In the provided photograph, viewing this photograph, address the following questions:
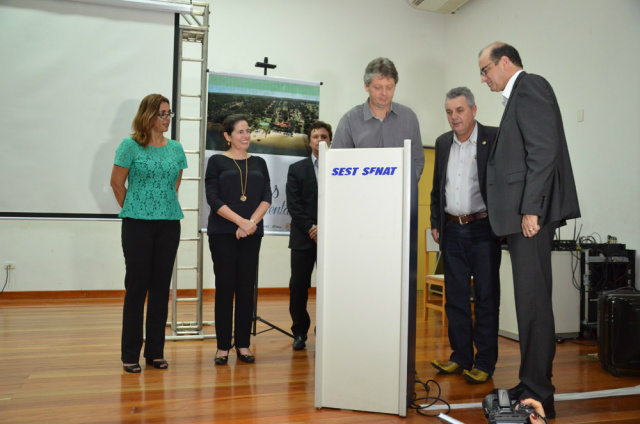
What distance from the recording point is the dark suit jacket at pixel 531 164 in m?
2.31

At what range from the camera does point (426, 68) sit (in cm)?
745

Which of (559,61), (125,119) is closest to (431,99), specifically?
(559,61)

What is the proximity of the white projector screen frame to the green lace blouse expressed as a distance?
877mm

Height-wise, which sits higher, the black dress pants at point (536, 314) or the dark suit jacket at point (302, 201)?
the dark suit jacket at point (302, 201)

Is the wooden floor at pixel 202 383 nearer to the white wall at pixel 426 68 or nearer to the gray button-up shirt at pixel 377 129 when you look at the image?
the gray button-up shirt at pixel 377 129

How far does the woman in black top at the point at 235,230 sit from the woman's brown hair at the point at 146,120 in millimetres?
436

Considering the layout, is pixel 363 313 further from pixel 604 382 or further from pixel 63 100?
pixel 63 100

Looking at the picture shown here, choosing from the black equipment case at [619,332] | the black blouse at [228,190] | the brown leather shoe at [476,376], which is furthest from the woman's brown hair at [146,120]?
the black equipment case at [619,332]

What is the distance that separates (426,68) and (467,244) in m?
5.00

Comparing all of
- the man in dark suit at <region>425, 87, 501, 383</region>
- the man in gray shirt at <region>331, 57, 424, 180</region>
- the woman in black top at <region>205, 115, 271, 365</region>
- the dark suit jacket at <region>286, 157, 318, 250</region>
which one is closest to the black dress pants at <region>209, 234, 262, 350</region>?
the woman in black top at <region>205, 115, 271, 365</region>

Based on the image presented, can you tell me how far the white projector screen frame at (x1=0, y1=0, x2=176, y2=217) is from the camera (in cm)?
359

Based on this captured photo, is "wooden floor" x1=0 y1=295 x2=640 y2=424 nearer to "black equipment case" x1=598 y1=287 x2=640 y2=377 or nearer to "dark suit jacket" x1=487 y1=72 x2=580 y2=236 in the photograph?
"black equipment case" x1=598 y1=287 x2=640 y2=377

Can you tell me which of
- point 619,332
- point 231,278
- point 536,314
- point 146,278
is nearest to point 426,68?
point 619,332

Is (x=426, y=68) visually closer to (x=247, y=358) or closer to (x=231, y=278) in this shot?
(x=231, y=278)
